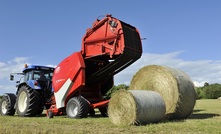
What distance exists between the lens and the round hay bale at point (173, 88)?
9555 millimetres

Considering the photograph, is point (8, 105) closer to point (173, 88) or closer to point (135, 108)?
point (173, 88)

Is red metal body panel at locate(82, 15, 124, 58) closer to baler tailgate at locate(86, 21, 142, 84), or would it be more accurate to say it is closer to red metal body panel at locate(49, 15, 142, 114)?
red metal body panel at locate(49, 15, 142, 114)

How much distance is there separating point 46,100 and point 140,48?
15.7ft

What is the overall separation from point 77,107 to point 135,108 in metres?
3.39

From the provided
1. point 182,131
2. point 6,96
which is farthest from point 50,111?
point 182,131

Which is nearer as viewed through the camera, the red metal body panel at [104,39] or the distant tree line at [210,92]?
the red metal body panel at [104,39]

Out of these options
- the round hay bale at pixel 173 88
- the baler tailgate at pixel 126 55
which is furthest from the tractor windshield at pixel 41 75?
the round hay bale at pixel 173 88

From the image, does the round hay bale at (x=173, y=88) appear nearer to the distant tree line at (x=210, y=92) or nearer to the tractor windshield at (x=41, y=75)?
the tractor windshield at (x=41, y=75)

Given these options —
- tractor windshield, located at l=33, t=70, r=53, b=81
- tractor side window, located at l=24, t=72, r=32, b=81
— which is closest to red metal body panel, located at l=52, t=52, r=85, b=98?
tractor windshield, located at l=33, t=70, r=53, b=81

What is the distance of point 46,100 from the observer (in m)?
13.0

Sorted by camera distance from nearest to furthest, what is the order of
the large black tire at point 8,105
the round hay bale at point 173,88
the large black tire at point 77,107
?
the round hay bale at point 173,88 → the large black tire at point 77,107 → the large black tire at point 8,105

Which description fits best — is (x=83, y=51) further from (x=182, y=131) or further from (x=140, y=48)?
(x=182, y=131)

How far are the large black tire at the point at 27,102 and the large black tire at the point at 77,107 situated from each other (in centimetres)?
203

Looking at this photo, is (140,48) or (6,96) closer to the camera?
(140,48)
